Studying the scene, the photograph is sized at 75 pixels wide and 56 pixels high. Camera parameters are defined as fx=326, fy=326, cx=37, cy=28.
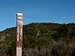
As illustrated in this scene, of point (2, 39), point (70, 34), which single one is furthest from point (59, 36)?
point (2, 39)

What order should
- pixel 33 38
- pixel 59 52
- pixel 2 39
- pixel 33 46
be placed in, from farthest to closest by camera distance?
1. pixel 2 39
2. pixel 33 38
3. pixel 33 46
4. pixel 59 52

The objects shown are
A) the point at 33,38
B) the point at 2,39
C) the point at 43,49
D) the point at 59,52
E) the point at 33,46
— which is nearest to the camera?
the point at 59,52

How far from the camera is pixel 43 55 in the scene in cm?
1769

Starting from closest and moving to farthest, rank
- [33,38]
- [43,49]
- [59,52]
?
[59,52], [43,49], [33,38]

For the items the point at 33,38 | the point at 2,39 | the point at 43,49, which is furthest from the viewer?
the point at 2,39

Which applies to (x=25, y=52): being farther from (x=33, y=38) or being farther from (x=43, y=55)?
(x=33, y=38)

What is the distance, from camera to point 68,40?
19.0 meters

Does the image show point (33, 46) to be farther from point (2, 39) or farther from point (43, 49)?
point (2, 39)

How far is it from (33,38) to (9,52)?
9.34ft

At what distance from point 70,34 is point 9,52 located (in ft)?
13.9

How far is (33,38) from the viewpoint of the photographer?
2155 centimetres

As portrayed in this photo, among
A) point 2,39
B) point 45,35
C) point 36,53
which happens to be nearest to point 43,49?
point 36,53

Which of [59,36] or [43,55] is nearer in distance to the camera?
[43,55]

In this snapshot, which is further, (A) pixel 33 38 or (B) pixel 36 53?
(A) pixel 33 38
